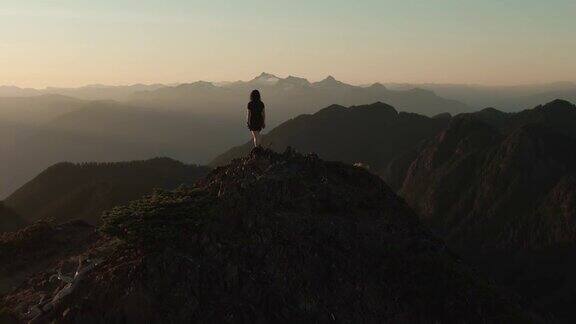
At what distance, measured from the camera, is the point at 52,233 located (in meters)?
29.8

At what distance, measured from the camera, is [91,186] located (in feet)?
417

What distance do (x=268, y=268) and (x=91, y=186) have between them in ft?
398

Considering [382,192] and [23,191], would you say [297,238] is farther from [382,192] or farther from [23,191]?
[23,191]

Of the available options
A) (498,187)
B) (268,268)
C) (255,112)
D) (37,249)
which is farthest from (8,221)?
(498,187)

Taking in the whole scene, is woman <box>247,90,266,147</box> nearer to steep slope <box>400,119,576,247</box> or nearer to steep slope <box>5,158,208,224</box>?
steep slope <box>5,158,208,224</box>

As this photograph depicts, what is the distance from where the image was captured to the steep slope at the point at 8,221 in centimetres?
7225

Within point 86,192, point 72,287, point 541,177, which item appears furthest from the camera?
point 541,177

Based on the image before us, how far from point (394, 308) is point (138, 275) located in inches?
328

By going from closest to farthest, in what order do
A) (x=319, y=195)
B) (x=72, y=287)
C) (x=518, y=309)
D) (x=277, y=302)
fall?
(x=277, y=302) → (x=72, y=287) → (x=518, y=309) → (x=319, y=195)

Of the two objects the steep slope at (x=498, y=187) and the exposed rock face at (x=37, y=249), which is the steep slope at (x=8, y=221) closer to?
the exposed rock face at (x=37, y=249)

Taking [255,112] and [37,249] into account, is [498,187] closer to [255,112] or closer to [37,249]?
[255,112]

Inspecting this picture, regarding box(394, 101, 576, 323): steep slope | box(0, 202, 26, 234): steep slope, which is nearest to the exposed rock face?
box(0, 202, 26, 234): steep slope

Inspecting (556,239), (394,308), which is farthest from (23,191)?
(394,308)

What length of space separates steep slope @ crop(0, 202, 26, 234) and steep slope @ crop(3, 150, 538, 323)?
59.4m
